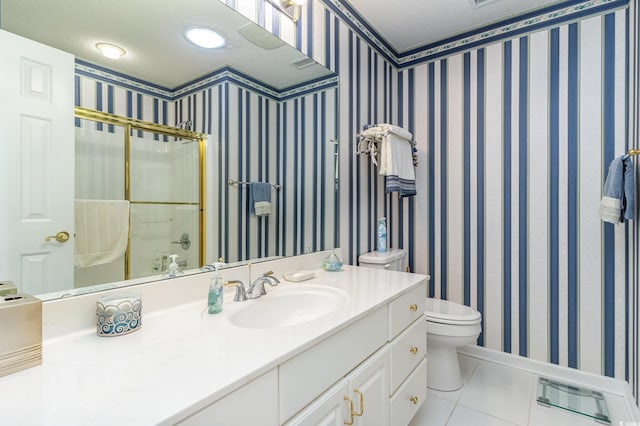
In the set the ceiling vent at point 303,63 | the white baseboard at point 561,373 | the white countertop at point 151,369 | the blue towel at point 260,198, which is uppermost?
the ceiling vent at point 303,63

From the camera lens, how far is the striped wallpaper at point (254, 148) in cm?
100

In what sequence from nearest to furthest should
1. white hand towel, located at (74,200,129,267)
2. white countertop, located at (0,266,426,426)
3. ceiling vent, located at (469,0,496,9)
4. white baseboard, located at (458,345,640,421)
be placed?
white countertop, located at (0,266,426,426)
white hand towel, located at (74,200,129,267)
white baseboard, located at (458,345,640,421)
ceiling vent, located at (469,0,496,9)

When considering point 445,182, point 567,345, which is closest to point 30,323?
point 445,182

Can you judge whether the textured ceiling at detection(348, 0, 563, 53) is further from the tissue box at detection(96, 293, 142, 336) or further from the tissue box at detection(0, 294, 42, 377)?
the tissue box at detection(0, 294, 42, 377)

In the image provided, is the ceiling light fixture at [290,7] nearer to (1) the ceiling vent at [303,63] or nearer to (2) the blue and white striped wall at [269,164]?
(1) the ceiling vent at [303,63]

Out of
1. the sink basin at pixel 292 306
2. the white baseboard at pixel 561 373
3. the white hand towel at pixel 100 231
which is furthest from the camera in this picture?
the white baseboard at pixel 561 373

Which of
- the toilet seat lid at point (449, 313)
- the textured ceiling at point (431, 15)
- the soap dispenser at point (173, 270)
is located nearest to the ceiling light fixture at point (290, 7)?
the textured ceiling at point (431, 15)

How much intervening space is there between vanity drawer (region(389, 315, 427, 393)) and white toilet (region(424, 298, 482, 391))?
0.33 meters

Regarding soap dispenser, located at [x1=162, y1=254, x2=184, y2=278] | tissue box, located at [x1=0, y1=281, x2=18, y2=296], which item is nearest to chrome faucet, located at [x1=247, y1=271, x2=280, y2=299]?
soap dispenser, located at [x1=162, y1=254, x2=184, y2=278]

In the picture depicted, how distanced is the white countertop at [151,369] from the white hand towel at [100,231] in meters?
0.21

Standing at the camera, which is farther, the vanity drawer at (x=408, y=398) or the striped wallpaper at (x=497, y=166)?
the striped wallpaper at (x=497, y=166)

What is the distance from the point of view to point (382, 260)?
1949 millimetres

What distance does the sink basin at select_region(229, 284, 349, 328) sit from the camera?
1.12 m

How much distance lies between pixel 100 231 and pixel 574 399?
2410mm
